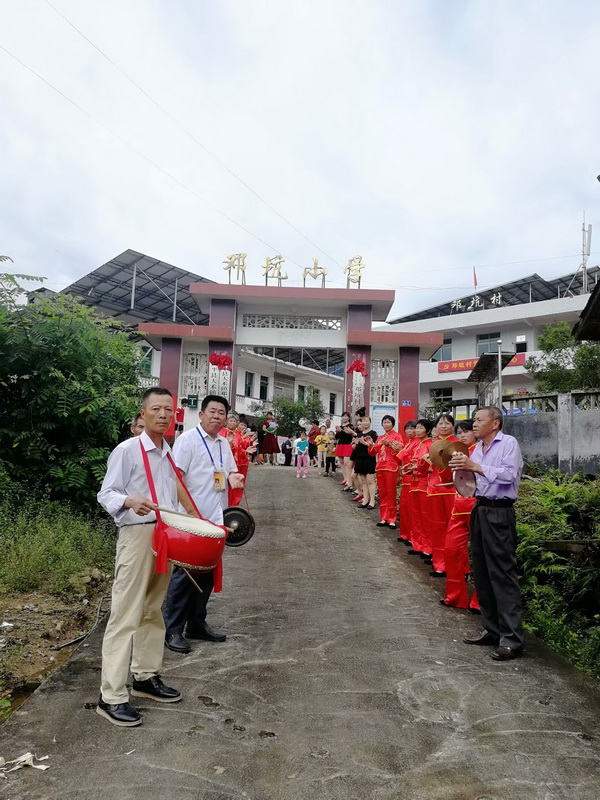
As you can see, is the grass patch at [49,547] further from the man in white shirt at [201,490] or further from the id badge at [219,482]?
the id badge at [219,482]

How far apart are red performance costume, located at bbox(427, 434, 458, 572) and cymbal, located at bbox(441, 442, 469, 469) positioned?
2023 millimetres

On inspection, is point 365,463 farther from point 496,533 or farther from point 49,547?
point 496,533

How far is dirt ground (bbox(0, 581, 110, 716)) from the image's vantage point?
431 centimetres

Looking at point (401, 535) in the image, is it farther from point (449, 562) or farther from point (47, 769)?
point (47, 769)

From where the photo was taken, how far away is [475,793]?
9.29 ft

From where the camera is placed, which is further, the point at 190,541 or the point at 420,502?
the point at 420,502

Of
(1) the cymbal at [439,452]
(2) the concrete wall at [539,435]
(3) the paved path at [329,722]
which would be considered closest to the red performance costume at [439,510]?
(3) the paved path at [329,722]

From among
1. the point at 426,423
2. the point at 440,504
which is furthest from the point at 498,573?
the point at 426,423

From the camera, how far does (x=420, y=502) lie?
8.59 m

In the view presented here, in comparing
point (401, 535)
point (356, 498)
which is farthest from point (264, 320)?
point (401, 535)

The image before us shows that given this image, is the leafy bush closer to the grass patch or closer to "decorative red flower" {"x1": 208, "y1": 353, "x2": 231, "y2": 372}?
the grass patch

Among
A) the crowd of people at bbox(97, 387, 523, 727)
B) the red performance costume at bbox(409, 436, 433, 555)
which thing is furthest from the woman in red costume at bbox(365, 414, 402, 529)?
the crowd of people at bbox(97, 387, 523, 727)

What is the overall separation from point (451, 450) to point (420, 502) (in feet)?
11.1

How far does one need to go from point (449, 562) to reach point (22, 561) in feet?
13.4
